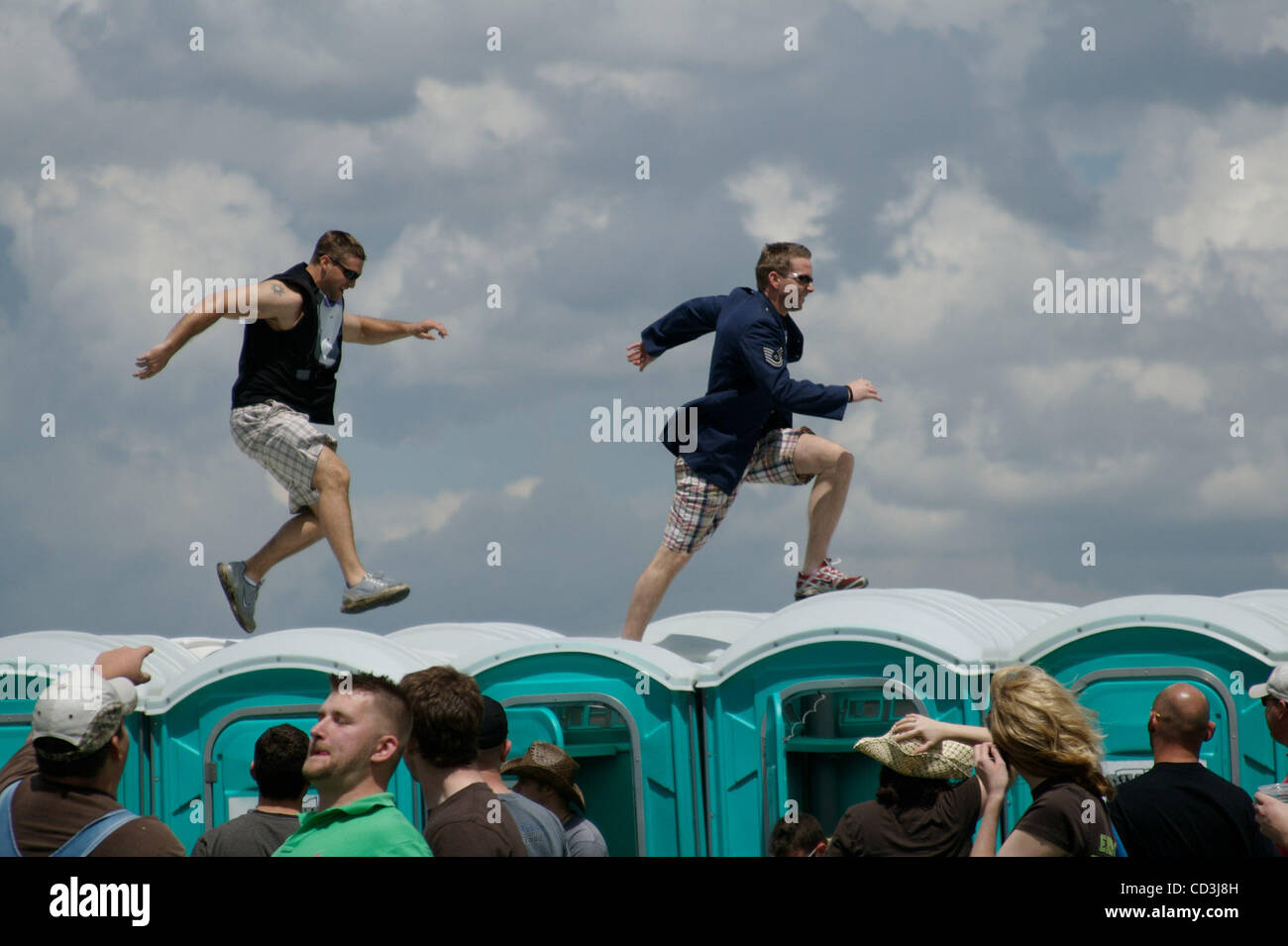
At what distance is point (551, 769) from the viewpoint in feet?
17.6

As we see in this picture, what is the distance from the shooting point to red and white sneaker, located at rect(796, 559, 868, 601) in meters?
7.31

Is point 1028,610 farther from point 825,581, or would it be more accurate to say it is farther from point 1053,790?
point 1053,790

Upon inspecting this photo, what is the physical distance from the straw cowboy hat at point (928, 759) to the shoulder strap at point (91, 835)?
208cm

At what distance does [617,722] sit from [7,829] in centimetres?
361

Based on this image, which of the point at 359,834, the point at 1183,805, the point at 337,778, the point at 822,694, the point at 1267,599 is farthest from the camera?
the point at 1267,599

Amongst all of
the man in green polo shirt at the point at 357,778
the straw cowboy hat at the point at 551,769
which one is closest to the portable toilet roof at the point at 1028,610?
the straw cowboy hat at the point at 551,769

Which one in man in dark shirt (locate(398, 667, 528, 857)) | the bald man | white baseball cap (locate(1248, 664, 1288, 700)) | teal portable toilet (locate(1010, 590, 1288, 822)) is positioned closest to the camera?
man in dark shirt (locate(398, 667, 528, 857))

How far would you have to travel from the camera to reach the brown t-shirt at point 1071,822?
3.24 m

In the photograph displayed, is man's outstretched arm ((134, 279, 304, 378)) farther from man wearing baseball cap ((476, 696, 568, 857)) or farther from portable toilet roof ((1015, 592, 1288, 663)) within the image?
portable toilet roof ((1015, 592, 1288, 663))

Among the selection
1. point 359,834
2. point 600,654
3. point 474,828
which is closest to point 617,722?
point 600,654

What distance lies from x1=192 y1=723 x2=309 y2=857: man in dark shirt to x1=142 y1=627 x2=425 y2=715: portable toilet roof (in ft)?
5.77

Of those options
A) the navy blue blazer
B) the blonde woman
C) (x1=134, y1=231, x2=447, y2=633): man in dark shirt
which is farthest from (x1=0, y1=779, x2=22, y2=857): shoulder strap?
the navy blue blazer

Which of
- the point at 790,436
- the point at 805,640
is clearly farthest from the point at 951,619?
the point at 790,436

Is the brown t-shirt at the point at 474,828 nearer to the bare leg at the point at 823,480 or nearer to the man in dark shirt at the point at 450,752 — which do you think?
the man in dark shirt at the point at 450,752
